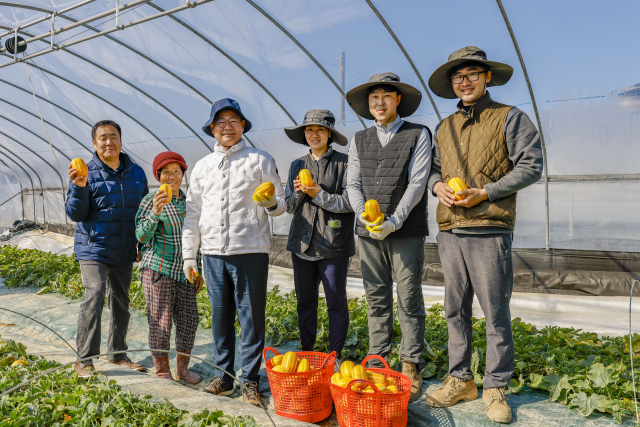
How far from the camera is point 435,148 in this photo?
9.80 ft

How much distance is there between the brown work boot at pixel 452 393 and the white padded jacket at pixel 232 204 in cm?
142

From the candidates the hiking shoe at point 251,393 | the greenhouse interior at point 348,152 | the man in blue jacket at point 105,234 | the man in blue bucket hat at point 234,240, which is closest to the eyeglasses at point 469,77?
the greenhouse interior at point 348,152

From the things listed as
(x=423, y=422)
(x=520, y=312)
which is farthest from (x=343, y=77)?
(x=423, y=422)

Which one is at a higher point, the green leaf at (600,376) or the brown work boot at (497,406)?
the green leaf at (600,376)

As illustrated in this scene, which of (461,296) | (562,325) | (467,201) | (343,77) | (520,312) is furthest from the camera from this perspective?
(343,77)

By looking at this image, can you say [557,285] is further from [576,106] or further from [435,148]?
[435,148]

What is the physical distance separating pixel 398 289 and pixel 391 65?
4.26m

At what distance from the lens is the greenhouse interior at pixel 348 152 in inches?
106

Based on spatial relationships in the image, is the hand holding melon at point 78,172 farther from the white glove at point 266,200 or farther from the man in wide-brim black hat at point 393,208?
the man in wide-brim black hat at point 393,208

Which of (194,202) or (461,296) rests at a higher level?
(194,202)

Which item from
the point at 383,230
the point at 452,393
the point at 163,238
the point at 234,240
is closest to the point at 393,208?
the point at 383,230

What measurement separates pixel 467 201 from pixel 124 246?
2.55m

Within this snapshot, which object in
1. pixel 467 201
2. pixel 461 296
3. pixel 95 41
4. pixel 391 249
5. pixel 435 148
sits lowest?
pixel 461 296

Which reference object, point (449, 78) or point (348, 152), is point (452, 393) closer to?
point (348, 152)
